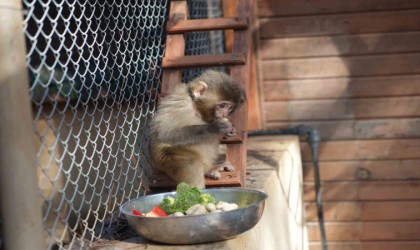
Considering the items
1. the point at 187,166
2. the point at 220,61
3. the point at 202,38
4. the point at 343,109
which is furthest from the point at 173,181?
the point at 343,109

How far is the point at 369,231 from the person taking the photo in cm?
645

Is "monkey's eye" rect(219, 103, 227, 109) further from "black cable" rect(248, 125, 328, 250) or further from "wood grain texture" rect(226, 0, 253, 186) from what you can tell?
"black cable" rect(248, 125, 328, 250)

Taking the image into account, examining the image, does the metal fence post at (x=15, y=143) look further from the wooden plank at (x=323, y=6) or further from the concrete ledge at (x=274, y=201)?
the wooden plank at (x=323, y=6)

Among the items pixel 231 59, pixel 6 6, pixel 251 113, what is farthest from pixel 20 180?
pixel 251 113

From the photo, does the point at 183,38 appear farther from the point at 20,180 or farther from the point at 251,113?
the point at 20,180

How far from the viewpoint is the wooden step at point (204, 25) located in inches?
191

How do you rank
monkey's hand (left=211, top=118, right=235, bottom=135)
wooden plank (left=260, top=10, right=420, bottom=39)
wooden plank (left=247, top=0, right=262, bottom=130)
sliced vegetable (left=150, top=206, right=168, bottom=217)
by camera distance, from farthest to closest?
wooden plank (left=247, top=0, right=262, bottom=130), wooden plank (left=260, top=10, right=420, bottom=39), monkey's hand (left=211, top=118, right=235, bottom=135), sliced vegetable (left=150, top=206, right=168, bottom=217)

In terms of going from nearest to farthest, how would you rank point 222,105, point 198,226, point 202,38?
point 198,226
point 222,105
point 202,38

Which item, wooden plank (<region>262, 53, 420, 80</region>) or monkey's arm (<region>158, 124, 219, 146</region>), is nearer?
monkey's arm (<region>158, 124, 219, 146</region>)

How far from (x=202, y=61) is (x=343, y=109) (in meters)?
2.22

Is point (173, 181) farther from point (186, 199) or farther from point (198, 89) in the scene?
point (186, 199)

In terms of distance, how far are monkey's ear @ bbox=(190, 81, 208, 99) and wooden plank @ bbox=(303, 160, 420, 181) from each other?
2.56 m

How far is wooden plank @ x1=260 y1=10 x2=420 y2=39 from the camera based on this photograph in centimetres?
627

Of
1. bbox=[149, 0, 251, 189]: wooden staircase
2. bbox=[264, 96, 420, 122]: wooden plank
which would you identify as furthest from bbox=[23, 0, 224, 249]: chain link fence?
bbox=[264, 96, 420, 122]: wooden plank
